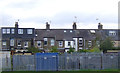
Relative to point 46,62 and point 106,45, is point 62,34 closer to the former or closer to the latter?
point 106,45

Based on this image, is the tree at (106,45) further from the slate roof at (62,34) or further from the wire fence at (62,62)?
the wire fence at (62,62)

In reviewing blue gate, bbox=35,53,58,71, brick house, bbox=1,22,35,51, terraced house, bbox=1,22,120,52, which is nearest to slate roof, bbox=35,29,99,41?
terraced house, bbox=1,22,120,52

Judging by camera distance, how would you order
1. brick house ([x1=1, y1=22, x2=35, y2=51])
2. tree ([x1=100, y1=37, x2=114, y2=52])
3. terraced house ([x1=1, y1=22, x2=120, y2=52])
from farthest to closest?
terraced house ([x1=1, y1=22, x2=120, y2=52]) < brick house ([x1=1, y1=22, x2=35, y2=51]) < tree ([x1=100, y1=37, x2=114, y2=52])

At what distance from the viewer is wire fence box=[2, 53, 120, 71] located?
34.3 metres

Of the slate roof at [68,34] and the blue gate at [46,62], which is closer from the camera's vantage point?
the blue gate at [46,62]

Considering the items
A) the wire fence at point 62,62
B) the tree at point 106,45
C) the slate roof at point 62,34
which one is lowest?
the wire fence at point 62,62

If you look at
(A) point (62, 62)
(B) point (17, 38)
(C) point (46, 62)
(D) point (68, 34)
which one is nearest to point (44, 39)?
(D) point (68, 34)

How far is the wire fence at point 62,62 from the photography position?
3428 centimetres

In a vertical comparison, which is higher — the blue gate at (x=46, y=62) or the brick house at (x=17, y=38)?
the brick house at (x=17, y=38)

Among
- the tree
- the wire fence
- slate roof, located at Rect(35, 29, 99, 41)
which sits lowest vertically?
the wire fence

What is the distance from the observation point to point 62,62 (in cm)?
3459

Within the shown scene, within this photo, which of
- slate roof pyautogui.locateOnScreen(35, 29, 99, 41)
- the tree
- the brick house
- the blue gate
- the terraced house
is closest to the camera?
the blue gate

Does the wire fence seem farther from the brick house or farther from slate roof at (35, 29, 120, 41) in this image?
slate roof at (35, 29, 120, 41)

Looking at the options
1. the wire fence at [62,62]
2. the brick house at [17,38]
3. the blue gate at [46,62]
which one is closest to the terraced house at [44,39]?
the brick house at [17,38]
